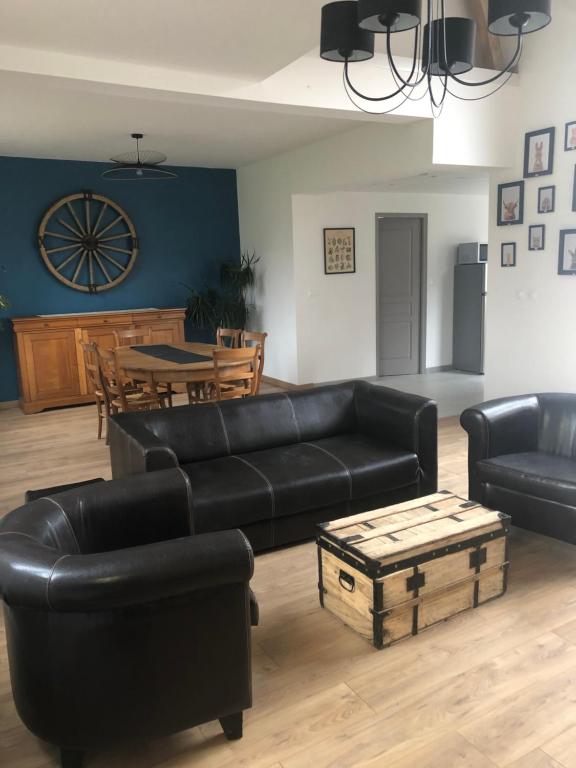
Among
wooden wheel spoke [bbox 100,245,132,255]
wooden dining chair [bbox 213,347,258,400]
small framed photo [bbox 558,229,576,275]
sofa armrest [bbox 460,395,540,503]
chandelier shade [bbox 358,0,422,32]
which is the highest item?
chandelier shade [bbox 358,0,422,32]

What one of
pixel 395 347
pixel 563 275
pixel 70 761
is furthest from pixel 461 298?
pixel 70 761

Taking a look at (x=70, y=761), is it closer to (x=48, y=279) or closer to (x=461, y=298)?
(x=48, y=279)

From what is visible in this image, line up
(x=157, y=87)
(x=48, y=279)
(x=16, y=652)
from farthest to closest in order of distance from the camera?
(x=48, y=279) → (x=157, y=87) → (x=16, y=652)

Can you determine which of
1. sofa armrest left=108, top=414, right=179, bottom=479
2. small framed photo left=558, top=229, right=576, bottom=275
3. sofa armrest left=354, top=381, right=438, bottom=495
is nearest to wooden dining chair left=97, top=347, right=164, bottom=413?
sofa armrest left=108, top=414, right=179, bottom=479

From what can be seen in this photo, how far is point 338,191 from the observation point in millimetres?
7066

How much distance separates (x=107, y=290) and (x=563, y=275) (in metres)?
4.92

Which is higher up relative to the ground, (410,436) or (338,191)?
(338,191)

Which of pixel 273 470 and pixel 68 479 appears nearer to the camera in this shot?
pixel 273 470

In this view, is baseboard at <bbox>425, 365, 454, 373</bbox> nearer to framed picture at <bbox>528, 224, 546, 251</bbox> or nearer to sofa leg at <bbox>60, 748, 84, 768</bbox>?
framed picture at <bbox>528, 224, 546, 251</bbox>

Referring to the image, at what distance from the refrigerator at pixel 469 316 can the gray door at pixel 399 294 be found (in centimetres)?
57

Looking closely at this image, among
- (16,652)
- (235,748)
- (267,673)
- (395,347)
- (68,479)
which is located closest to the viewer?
(16,652)

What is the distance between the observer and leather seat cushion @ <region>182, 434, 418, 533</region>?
288cm

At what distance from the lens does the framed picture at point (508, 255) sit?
501 cm

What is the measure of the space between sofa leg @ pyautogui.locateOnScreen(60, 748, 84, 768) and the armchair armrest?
0.50m
